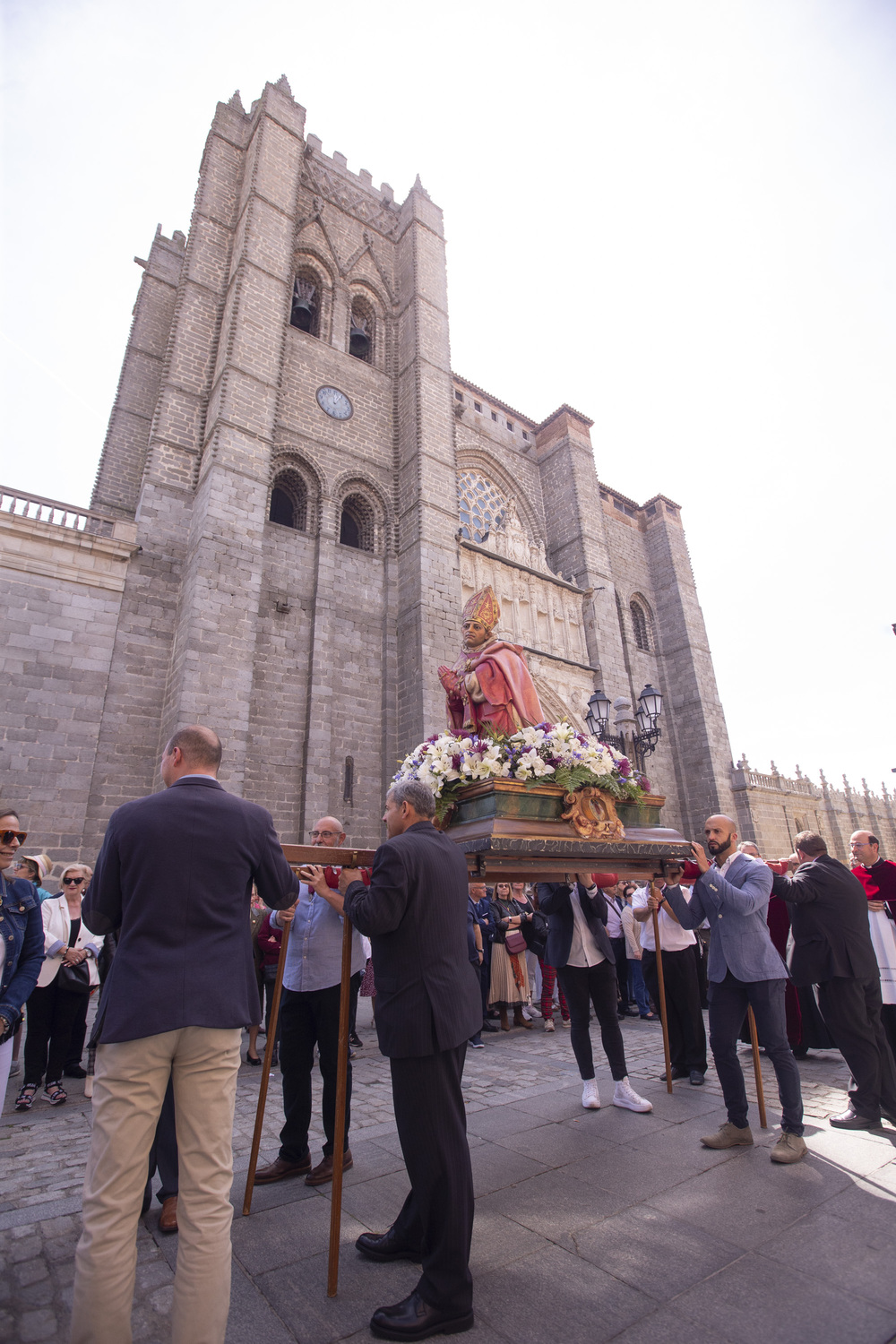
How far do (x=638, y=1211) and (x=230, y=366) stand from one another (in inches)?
614

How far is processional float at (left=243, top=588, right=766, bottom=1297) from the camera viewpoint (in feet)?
10.6

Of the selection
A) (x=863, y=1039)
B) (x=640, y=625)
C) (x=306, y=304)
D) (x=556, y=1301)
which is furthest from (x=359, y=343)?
(x=556, y=1301)

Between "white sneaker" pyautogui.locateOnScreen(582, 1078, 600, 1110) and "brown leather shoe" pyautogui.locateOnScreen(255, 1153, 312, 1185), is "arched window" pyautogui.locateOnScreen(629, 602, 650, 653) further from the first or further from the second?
"brown leather shoe" pyautogui.locateOnScreen(255, 1153, 312, 1185)

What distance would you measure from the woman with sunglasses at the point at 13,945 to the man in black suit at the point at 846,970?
473 cm

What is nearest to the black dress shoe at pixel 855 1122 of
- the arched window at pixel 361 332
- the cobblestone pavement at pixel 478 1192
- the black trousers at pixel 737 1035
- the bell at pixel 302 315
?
the cobblestone pavement at pixel 478 1192

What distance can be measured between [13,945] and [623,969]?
8669 millimetres

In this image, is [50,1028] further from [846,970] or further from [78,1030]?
[846,970]

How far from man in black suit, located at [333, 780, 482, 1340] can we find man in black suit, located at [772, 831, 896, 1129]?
2961mm

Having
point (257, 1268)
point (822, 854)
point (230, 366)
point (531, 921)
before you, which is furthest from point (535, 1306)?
point (230, 366)

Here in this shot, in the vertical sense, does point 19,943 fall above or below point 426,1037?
above

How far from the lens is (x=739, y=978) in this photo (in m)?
4.00

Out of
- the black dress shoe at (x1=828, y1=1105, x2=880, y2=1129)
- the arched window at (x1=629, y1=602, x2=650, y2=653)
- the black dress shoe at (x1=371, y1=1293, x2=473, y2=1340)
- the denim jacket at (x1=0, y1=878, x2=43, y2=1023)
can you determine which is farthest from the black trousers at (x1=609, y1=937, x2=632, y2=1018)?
the arched window at (x1=629, y1=602, x2=650, y2=653)

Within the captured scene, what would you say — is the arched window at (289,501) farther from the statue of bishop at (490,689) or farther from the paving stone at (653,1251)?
the paving stone at (653,1251)

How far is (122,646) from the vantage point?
1212 centimetres
